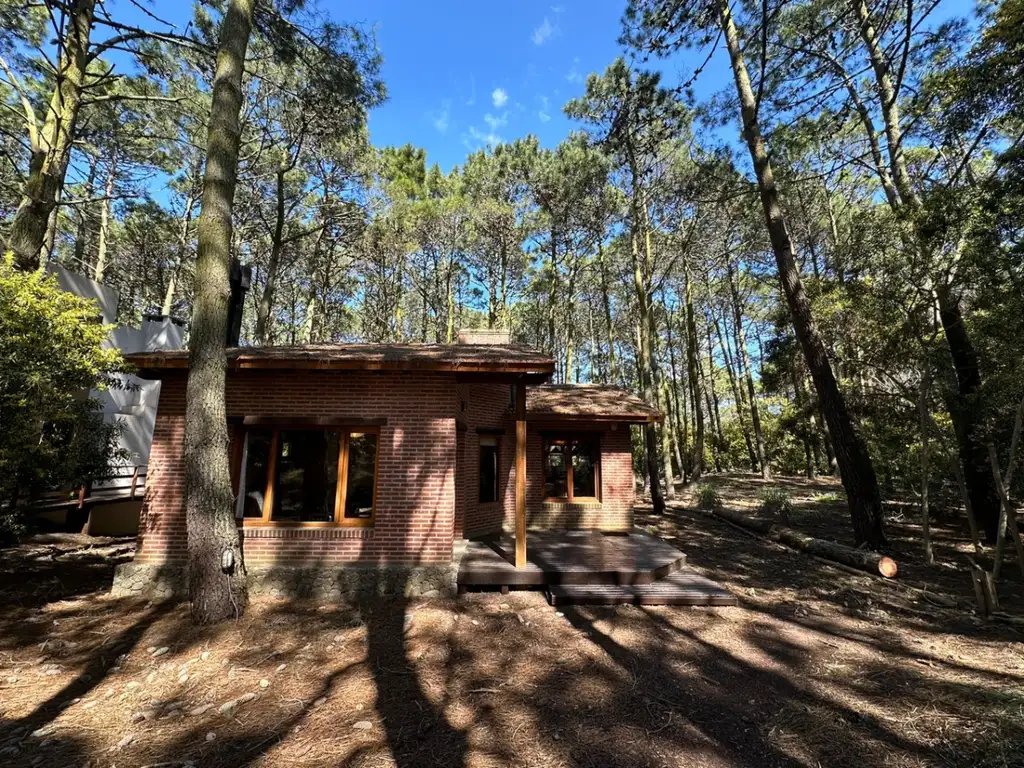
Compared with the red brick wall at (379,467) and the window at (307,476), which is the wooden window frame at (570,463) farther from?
the window at (307,476)

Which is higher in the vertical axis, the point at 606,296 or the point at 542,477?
the point at 606,296

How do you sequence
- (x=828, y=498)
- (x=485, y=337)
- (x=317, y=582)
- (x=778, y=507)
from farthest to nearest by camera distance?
(x=828, y=498), (x=778, y=507), (x=485, y=337), (x=317, y=582)

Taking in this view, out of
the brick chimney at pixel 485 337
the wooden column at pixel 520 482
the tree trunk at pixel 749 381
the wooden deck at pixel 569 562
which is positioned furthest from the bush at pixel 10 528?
the tree trunk at pixel 749 381

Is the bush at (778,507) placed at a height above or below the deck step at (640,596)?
above

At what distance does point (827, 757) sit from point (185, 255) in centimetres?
2382

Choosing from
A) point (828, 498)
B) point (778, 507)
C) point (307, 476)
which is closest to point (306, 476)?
point (307, 476)

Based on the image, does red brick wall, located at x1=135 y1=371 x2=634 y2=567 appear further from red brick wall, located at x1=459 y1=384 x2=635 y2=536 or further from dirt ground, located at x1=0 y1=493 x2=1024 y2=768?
red brick wall, located at x1=459 y1=384 x2=635 y2=536

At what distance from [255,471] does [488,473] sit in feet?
13.9

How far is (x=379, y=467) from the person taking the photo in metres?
6.41

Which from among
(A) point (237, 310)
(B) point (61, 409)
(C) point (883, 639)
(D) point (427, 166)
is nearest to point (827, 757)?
(C) point (883, 639)

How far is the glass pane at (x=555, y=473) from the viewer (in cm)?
1043

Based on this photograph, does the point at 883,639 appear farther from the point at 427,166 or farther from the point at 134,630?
the point at 427,166

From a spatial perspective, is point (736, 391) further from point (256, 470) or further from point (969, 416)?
point (256, 470)

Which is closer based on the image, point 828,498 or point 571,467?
point 571,467
